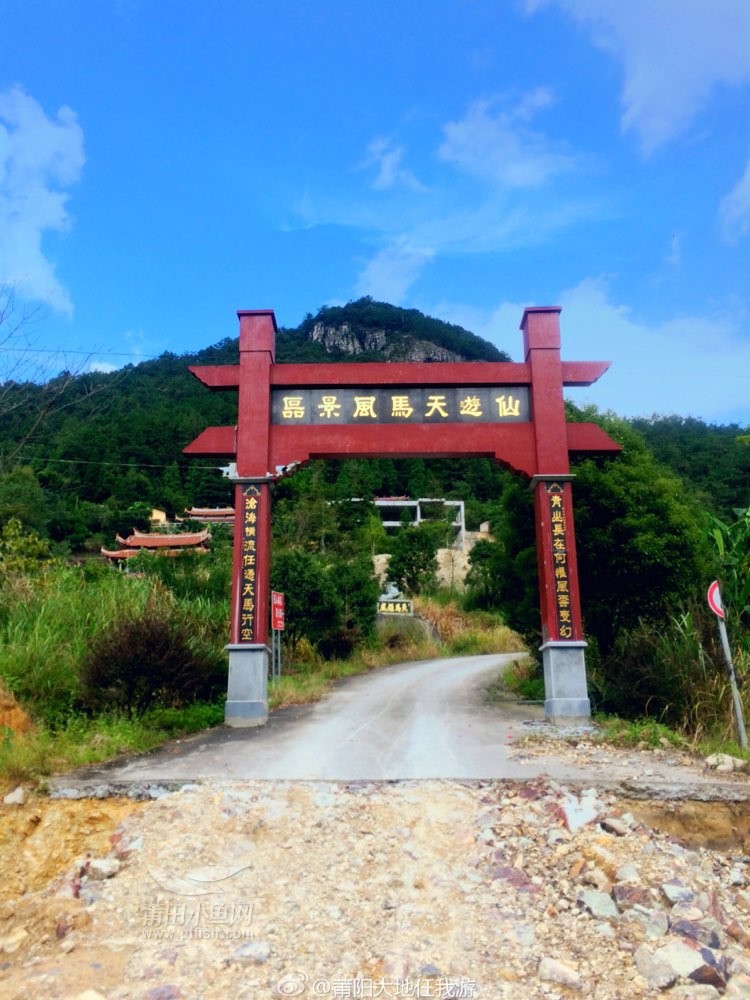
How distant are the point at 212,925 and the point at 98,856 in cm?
114

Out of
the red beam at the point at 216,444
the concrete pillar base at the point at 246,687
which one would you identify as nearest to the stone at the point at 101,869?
the concrete pillar base at the point at 246,687

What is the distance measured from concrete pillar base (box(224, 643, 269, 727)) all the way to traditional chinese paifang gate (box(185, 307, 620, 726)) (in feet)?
1.70

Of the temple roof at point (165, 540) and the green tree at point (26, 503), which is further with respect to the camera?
the temple roof at point (165, 540)

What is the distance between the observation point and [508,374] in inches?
340

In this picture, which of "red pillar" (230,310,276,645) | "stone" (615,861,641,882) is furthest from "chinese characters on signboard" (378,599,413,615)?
"stone" (615,861,641,882)

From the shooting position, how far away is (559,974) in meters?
2.95

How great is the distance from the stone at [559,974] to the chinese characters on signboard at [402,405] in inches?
248

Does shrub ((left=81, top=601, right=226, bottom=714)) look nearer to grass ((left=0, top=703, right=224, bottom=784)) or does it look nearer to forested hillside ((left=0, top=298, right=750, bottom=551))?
grass ((left=0, top=703, right=224, bottom=784))

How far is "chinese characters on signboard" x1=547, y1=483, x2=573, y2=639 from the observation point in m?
7.86

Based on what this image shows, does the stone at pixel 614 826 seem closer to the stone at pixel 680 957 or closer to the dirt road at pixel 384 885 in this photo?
the dirt road at pixel 384 885

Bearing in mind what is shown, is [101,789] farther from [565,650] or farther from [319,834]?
[565,650]

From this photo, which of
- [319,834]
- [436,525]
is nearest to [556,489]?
[319,834]

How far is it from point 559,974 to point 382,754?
3291 millimetres

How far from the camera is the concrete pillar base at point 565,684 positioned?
7461mm
